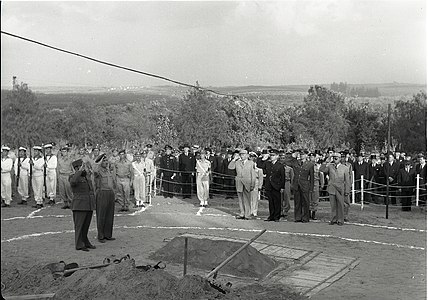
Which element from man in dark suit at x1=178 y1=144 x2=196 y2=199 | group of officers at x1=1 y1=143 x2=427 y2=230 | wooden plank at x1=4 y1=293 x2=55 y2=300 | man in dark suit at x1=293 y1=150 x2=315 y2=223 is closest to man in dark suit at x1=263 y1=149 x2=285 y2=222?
group of officers at x1=1 y1=143 x2=427 y2=230

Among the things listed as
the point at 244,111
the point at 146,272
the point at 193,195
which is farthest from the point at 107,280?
the point at 193,195

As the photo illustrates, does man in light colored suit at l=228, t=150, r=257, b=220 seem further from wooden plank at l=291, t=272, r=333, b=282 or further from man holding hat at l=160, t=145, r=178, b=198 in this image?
wooden plank at l=291, t=272, r=333, b=282

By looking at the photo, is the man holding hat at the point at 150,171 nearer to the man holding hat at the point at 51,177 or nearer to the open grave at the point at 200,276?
the man holding hat at the point at 51,177

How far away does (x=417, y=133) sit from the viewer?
55.1 ft

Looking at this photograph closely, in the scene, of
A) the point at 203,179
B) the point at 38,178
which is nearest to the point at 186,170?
the point at 203,179

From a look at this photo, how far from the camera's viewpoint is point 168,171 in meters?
11.9

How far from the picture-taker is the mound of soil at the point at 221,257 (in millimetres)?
7574

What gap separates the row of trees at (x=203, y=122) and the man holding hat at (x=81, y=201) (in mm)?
409

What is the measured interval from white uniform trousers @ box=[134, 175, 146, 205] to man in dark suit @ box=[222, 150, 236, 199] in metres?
2.65

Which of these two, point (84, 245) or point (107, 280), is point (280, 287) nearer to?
point (107, 280)

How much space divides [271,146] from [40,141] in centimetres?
523

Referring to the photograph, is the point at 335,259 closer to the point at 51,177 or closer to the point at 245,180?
the point at 245,180

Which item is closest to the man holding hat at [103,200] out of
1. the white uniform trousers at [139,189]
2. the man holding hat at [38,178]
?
the man holding hat at [38,178]

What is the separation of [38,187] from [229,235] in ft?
10.2
